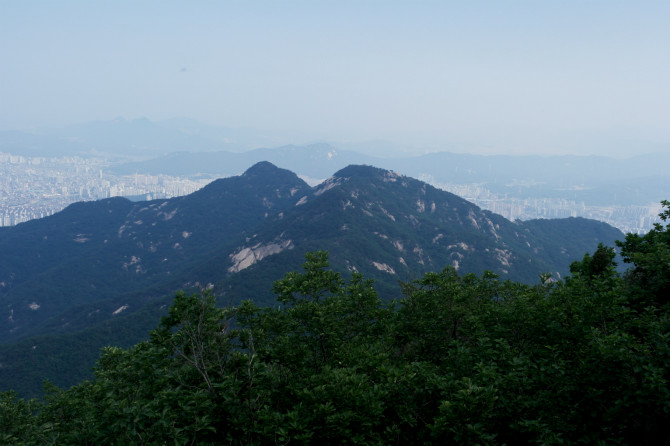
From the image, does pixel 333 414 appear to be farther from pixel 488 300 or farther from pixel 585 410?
pixel 488 300

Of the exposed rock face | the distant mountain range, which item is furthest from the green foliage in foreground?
the exposed rock face

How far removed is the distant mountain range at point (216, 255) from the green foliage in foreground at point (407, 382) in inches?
3144

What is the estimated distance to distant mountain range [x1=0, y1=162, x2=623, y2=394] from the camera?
91375 millimetres

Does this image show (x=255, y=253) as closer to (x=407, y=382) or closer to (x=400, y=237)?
(x=400, y=237)

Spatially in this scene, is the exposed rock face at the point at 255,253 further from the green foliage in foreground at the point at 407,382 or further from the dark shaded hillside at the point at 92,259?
the green foliage in foreground at the point at 407,382

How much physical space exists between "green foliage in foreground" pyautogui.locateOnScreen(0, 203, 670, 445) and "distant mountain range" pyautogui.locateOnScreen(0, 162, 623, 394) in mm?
79863

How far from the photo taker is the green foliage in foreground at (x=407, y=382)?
28.8 ft

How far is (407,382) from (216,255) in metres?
135

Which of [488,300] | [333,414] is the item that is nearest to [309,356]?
[333,414]

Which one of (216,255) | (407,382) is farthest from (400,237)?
(407,382)

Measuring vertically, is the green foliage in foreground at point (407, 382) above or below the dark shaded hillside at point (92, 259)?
above

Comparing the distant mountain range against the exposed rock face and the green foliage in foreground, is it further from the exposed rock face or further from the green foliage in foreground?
the green foliage in foreground

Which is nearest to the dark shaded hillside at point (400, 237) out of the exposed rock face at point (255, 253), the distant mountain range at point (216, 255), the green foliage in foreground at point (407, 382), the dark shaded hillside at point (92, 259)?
the distant mountain range at point (216, 255)

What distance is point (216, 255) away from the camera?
451 ft
